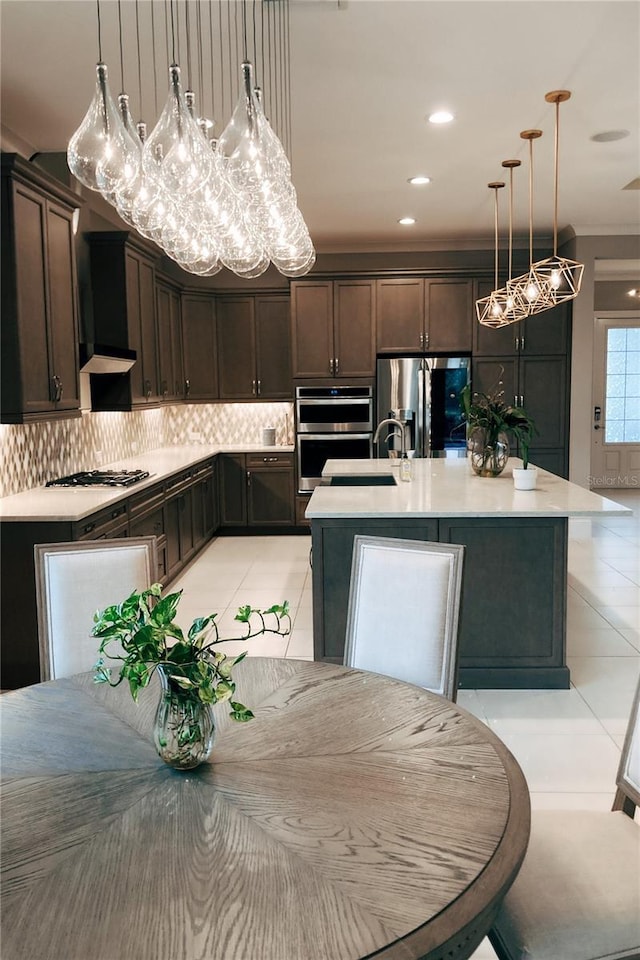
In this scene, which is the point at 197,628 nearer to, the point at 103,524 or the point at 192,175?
the point at 192,175

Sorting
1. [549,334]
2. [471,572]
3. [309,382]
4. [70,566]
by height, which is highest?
[549,334]

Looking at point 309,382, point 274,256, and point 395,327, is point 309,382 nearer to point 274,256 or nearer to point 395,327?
point 395,327

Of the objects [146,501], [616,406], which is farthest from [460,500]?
[616,406]

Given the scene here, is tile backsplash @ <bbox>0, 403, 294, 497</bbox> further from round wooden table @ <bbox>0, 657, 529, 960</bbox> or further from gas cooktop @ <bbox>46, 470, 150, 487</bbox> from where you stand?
round wooden table @ <bbox>0, 657, 529, 960</bbox>

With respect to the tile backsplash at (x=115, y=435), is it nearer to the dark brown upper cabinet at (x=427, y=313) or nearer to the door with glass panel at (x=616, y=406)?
the dark brown upper cabinet at (x=427, y=313)

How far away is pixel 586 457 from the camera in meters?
7.15

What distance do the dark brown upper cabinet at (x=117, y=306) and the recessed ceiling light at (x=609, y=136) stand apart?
3.31m

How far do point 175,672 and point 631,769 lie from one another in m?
1.10

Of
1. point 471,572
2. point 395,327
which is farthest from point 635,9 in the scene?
point 395,327

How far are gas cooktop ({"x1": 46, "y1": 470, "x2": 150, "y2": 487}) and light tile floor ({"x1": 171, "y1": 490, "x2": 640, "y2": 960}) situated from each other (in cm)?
96

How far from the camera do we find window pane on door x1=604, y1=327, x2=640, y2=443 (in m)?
10.1

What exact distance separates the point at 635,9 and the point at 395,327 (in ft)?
13.7

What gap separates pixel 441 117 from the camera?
411 cm

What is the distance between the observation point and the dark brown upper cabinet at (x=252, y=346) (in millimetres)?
7355
